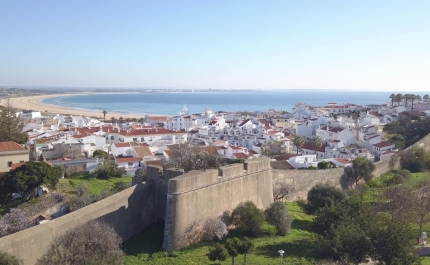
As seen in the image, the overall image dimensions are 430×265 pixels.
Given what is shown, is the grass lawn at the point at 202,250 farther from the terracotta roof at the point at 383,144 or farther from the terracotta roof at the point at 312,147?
the terracotta roof at the point at 383,144

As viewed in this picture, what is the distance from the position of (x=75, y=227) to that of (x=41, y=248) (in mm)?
1408

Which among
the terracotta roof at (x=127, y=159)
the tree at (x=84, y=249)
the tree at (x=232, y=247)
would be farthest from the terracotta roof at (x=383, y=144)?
the tree at (x=84, y=249)

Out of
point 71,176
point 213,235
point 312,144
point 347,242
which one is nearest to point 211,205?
point 213,235

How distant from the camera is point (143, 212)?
18125mm

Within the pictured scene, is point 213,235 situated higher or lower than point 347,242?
lower

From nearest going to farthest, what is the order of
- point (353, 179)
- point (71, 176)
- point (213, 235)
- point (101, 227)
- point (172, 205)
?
point (101, 227) → point (172, 205) → point (213, 235) → point (71, 176) → point (353, 179)

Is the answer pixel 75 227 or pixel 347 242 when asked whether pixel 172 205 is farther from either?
pixel 347 242

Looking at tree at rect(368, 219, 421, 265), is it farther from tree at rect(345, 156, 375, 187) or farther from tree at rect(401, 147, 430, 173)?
tree at rect(401, 147, 430, 173)

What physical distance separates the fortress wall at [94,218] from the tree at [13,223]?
3235mm

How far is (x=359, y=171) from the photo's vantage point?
29828mm

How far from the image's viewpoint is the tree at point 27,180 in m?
21.2

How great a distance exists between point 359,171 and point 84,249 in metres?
22.3

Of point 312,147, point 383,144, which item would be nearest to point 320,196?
point 312,147

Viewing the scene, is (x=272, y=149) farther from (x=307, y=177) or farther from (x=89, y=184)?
(x=89, y=184)
